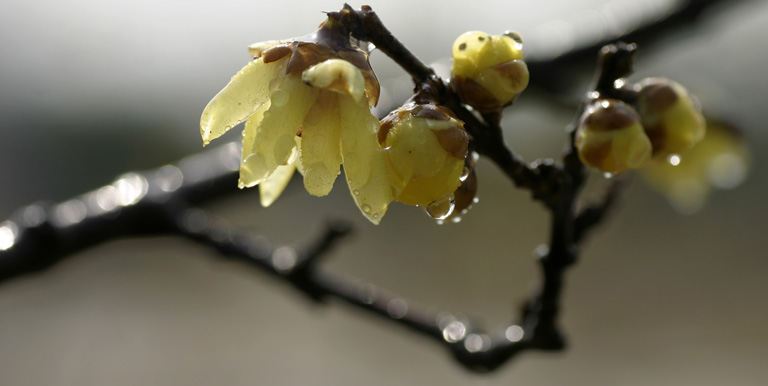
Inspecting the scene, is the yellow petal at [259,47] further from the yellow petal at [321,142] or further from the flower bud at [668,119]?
the flower bud at [668,119]

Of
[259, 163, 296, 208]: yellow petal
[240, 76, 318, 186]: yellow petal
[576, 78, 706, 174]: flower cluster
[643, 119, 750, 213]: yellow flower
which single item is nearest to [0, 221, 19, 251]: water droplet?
[259, 163, 296, 208]: yellow petal

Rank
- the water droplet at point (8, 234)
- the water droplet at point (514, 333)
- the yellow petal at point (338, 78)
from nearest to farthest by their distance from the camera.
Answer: the yellow petal at point (338, 78), the water droplet at point (514, 333), the water droplet at point (8, 234)

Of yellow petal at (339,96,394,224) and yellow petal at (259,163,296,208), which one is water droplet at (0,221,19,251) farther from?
yellow petal at (339,96,394,224)

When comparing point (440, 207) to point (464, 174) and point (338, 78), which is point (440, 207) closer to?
point (464, 174)

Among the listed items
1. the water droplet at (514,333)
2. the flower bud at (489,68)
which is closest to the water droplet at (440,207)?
the flower bud at (489,68)

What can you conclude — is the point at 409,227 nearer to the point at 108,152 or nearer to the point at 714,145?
the point at 108,152

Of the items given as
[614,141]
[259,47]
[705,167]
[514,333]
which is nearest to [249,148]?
[259,47]

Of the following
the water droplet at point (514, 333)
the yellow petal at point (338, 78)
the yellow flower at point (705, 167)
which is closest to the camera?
the yellow petal at point (338, 78)
